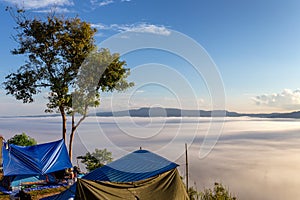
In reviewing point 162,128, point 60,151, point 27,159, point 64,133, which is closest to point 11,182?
point 27,159

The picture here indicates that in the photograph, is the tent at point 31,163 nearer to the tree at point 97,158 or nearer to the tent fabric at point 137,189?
the tree at point 97,158

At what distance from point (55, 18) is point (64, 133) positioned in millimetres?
6244

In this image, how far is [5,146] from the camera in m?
13.4

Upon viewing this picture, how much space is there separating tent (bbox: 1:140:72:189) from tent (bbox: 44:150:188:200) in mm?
4739

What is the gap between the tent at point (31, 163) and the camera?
12.8 metres

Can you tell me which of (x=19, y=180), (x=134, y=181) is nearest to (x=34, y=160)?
(x=19, y=180)

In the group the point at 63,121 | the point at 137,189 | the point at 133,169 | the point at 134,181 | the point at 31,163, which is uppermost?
the point at 63,121

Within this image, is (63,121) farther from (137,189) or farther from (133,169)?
(137,189)

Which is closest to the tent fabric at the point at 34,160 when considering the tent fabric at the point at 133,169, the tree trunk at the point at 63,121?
the tree trunk at the point at 63,121

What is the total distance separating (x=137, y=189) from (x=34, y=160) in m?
7.42

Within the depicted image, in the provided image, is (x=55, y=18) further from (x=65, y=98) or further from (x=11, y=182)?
(x=11, y=182)

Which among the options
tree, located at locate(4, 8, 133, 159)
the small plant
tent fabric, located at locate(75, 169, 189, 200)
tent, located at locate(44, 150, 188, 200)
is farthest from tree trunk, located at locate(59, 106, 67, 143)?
tent fabric, located at locate(75, 169, 189, 200)

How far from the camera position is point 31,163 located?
1319 cm

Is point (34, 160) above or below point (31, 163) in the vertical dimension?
above
